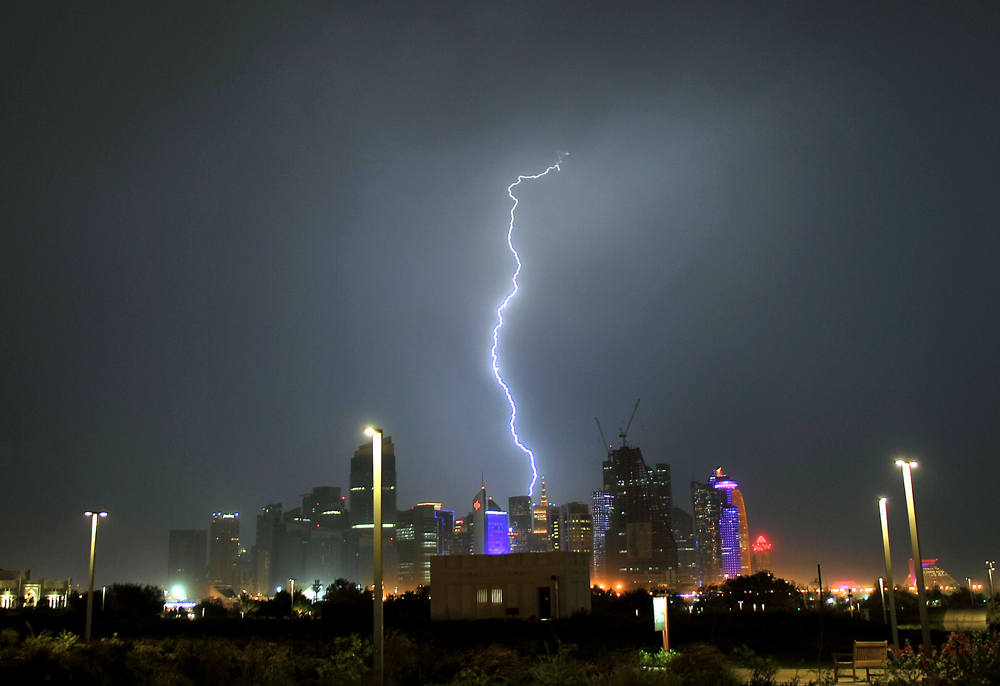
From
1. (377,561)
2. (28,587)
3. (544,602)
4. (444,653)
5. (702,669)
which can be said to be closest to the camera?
(702,669)

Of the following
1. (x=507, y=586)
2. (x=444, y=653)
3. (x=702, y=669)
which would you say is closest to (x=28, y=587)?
(x=507, y=586)

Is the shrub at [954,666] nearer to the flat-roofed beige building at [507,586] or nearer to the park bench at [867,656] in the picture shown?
the park bench at [867,656]

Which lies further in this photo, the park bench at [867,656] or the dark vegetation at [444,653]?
the park bench at [867,656]

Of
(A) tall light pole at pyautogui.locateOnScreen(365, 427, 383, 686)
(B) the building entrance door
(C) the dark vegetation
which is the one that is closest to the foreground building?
(C) the dark vegetation

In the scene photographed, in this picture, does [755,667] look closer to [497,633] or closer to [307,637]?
[497,633]

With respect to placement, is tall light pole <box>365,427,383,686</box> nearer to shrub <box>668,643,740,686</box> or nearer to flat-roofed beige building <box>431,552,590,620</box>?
shrub <box>668,643,740,686</box>

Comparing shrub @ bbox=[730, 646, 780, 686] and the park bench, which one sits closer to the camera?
shrub @ bbox=[730, 646, 780, 686]

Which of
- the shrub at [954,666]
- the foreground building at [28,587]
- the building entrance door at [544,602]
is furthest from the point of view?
the foreground building at [28,587]

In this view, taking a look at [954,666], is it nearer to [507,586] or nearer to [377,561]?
[377,561]

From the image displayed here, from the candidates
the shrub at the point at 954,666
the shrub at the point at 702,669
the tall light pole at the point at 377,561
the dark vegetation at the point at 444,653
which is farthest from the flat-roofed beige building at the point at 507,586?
the shrub at the point at 954,666
